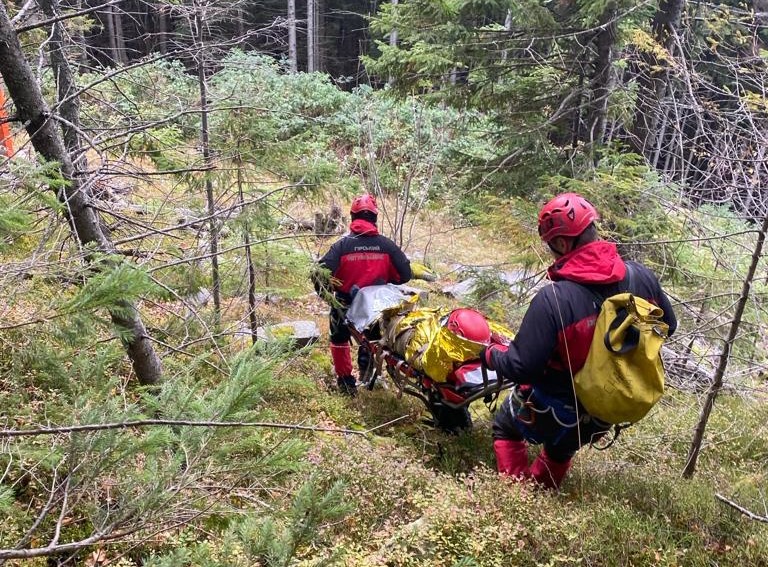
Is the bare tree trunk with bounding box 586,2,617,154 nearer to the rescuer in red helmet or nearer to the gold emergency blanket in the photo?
the gold emergency blanket

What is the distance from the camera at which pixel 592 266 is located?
3535mm

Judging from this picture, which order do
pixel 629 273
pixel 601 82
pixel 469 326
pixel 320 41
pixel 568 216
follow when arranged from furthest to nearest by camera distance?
pixel 320 41 → pixel 601 82 → pixel 469 326 → pixel 629 273 → pixel 568 216

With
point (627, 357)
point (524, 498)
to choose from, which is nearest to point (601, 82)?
point (627, 357)

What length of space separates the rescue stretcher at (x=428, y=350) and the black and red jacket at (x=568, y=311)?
26.3 inches

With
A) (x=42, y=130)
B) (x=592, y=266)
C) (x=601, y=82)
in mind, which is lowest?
(x=592, y=266)

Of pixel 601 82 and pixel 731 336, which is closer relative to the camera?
pixel 731 336

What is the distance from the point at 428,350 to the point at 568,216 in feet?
5.57

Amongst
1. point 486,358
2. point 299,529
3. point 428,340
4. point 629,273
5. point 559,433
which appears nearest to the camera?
point 299,529

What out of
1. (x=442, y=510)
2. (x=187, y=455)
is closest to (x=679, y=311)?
(x=442, y=510)

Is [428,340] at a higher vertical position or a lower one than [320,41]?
lower

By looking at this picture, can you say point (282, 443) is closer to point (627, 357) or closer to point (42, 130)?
point (627, 357)

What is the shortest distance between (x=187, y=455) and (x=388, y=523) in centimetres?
188

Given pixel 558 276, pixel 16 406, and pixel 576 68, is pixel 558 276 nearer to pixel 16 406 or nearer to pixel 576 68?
pixel 16 406

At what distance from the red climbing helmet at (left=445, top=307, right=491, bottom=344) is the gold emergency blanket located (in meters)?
0.05
